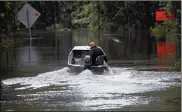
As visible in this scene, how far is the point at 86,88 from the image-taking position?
16547 millimetres

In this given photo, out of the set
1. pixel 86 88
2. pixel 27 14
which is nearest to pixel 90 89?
pixel 86 88

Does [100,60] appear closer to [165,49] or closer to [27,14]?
[165,49]

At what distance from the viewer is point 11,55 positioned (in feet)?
105

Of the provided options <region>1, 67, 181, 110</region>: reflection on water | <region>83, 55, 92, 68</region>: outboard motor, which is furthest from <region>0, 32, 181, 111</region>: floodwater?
<region>83, 55, 92, 68</region>: outboard motor

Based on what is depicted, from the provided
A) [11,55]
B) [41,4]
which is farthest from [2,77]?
[41,4]

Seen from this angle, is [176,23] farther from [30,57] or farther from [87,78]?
[87,78]

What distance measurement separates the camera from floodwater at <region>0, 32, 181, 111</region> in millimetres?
13048

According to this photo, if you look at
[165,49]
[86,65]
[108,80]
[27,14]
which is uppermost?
[27,14]

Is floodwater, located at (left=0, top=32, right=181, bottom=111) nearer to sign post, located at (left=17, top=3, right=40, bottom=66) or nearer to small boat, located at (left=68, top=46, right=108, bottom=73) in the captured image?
small boat, located at (left=68, top=46, right=108, bottom=73)

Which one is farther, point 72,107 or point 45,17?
point 45,17

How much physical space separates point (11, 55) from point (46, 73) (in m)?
11.1

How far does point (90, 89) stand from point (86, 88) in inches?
12.8

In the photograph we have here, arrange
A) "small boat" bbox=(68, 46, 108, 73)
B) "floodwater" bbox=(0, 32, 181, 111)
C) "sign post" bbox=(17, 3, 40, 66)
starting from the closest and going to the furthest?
1. "floodwater" bbox=(0, 32, 181, 111)
2. "small boat" bbox=(68, 46, 108, 73)
3. "sign post" bbox=(17, 3, 40, 66)

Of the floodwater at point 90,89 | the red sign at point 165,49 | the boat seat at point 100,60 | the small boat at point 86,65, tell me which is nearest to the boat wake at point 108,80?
the floodwater at point 90,89
